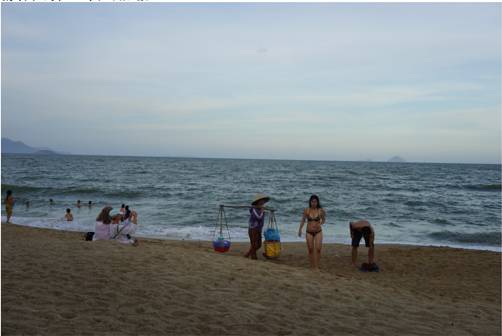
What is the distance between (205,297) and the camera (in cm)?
502

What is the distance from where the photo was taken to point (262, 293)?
538cm

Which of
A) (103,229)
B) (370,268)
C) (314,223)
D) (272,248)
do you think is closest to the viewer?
(314,223)

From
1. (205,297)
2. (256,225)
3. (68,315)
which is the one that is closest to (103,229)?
(256,225)

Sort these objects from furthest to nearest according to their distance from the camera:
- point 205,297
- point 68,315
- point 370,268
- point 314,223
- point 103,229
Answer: point 370,268 → point 103,229 → point 314,223 → point 205,297 → point 68,315

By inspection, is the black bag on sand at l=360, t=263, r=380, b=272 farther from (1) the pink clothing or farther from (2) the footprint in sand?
(2) the footprint in sand

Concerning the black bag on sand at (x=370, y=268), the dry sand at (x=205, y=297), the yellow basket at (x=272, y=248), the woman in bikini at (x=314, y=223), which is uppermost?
the woman in bikini at (x=314, y=223)

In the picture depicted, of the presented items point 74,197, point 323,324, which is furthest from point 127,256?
point 74,197

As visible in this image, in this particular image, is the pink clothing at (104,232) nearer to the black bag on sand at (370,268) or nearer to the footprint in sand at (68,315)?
the footprint in sand at (68,315)

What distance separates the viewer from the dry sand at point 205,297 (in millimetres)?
4133

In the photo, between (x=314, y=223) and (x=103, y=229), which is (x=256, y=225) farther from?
(x=103, y=229)

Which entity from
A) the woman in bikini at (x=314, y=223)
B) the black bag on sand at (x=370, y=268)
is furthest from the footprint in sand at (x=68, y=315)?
the black bag on sand at (x=370, y=268)

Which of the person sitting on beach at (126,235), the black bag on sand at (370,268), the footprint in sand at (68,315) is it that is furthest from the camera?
the black bag on sand at (370,268)

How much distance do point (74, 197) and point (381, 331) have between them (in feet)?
77.6

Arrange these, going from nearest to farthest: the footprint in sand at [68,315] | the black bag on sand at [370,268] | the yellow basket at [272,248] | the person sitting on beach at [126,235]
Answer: the footprint in sand at [68,315] → the person sitting on beach at [126,235] → the black bag on sand at [370,268] → the yellow basket at [272,248]
